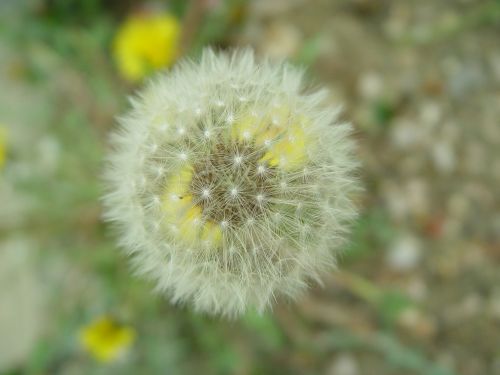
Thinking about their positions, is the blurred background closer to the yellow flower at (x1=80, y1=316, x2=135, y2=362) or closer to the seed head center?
the yellow flower at (x1=80, y1=316, x2=135, y2=362)

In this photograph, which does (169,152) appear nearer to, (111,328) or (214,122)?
(214,122)

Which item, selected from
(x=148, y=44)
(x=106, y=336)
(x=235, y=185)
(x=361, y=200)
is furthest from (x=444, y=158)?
(x=106, y=336)

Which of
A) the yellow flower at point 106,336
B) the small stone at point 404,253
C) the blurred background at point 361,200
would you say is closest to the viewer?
the yellow flower at point 106,336

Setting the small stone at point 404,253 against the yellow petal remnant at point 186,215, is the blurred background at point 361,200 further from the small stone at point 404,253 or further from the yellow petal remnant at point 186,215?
the yellow petal remnant at point 186,215

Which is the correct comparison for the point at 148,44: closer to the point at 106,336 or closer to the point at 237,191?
the point at 106,336

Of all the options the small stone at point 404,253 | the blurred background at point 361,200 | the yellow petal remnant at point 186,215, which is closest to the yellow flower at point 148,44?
the blurred background at point 361,200

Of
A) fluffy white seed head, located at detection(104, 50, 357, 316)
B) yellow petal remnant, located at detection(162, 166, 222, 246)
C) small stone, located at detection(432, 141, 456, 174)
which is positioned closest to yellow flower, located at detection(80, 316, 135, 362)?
fluffy white seed head, located at detection(104, 50, 357, 316)
